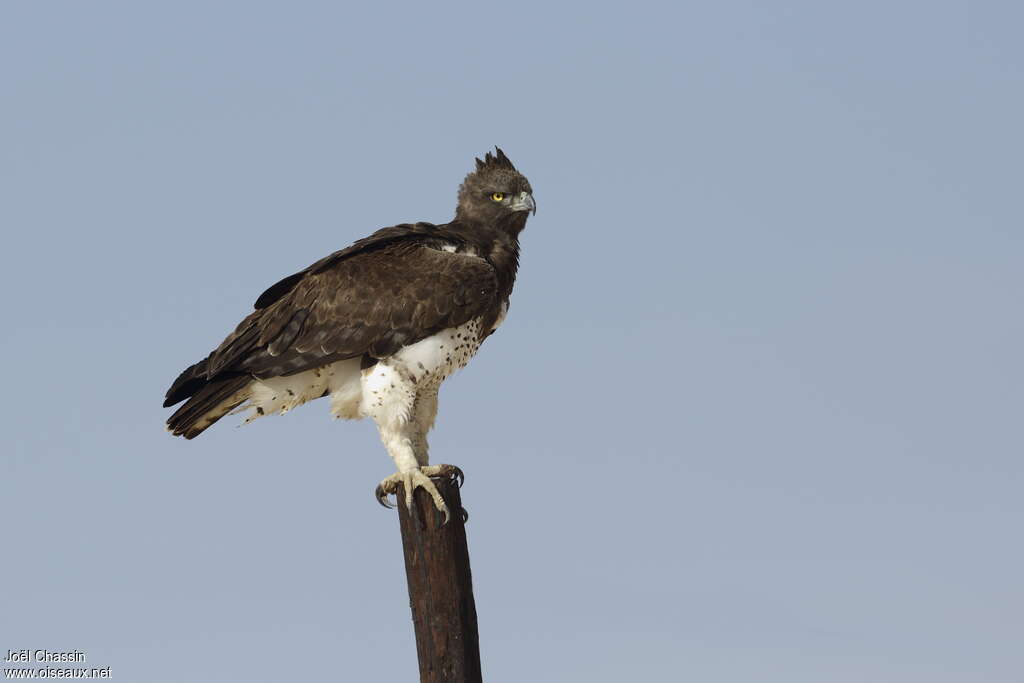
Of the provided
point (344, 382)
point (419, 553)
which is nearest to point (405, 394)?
point (344, 382)

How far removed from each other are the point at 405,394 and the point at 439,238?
149 centimetres

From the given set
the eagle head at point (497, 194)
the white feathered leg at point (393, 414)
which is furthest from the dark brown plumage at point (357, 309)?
the eagle head at point (497, 194)

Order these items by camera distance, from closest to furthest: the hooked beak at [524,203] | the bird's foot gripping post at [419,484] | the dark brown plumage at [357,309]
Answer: the bird's foot gripping post at [419,484], the dark brown plumage at [357,309], the hooked beak at [524,203]

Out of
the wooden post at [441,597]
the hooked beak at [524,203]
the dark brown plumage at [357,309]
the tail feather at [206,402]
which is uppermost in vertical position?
the hooked beak at [524,203]

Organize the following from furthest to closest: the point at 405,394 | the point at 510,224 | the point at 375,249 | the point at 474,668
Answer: the point at 510,224 < the point at 375,249 < the point at 405,394 < the point at 474,668

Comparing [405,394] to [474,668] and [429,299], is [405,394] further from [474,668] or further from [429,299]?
[474,668]

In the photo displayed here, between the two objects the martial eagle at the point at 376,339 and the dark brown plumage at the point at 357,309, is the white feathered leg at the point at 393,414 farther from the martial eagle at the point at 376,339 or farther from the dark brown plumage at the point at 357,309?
the dark brown plumage at the point at 357,309

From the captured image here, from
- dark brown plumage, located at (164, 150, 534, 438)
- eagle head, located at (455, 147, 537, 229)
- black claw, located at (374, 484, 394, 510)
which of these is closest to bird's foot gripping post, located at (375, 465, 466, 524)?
black claw, located at (374, 484, 394, 510)

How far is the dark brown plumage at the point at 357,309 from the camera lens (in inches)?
382

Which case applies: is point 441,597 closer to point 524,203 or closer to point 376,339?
point 376,339

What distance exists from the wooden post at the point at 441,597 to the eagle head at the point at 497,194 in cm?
303

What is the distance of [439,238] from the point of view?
408 inches

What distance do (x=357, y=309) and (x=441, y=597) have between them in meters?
2.41

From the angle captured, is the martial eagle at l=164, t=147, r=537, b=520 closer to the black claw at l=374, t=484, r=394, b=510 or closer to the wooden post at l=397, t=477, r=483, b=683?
the black claw at l=374, t=484, r=394, b=510
